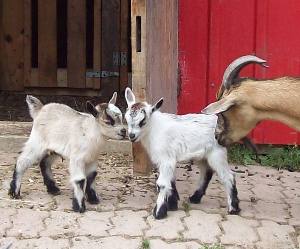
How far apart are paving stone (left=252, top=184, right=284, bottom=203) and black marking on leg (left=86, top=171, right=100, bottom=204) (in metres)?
1.32

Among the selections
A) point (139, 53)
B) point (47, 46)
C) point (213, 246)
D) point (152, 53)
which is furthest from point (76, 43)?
point (213, 246)

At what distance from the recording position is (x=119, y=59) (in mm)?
9914

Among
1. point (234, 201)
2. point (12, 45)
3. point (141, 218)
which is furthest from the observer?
point (12, 45)

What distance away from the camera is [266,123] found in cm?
742

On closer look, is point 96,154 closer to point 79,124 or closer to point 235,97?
point 79,124

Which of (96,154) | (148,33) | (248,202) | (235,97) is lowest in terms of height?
(248,202)

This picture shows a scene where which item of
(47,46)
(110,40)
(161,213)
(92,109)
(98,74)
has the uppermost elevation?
(110,40)

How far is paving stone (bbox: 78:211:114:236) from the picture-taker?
504cm

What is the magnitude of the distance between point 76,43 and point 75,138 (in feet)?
15.9

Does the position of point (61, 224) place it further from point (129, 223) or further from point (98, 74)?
point (98, 74)

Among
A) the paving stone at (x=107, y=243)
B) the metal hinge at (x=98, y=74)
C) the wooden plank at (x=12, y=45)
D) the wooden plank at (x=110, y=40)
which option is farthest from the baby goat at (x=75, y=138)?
the wooden plank at (x=12, y=45)

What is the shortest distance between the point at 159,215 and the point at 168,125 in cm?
63

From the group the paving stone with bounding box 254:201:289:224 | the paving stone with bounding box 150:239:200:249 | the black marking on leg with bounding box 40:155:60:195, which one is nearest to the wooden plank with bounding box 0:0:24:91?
the black marking on leg with bounding box 40:155:60:195

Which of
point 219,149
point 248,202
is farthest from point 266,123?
point 219,149
